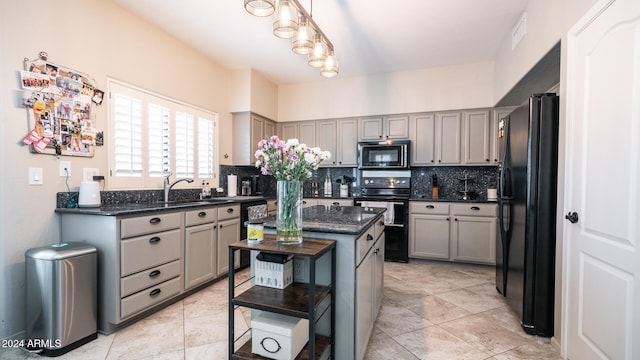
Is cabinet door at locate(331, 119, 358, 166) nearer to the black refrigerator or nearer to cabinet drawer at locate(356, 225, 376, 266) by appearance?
the black refrigerator

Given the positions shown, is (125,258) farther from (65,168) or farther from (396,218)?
(396,218)

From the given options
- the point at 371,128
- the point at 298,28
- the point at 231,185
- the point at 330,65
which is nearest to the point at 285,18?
the point at 298,28

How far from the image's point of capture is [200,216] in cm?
305

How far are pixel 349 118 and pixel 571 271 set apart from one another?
3576 mm

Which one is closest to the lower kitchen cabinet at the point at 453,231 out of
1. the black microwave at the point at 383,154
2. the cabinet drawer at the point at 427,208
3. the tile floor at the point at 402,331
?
the cabinet drawer at the point at 427,208

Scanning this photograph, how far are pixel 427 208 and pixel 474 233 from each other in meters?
0.69

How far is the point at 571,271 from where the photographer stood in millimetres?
1898

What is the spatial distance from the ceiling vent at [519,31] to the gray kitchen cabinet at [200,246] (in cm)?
369

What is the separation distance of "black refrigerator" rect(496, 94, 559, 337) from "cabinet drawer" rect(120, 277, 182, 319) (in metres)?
3.04

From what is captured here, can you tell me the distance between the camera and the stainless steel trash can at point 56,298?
192 cm

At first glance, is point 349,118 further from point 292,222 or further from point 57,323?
point 57,323

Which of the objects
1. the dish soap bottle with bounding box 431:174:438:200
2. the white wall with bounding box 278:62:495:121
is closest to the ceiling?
the white wall with bounding box 278:62:495:121

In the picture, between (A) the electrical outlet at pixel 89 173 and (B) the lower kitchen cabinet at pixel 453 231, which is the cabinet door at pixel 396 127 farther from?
(A) the electrical outlet at pixel 89 173

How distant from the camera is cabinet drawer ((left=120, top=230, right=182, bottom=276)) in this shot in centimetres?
226
